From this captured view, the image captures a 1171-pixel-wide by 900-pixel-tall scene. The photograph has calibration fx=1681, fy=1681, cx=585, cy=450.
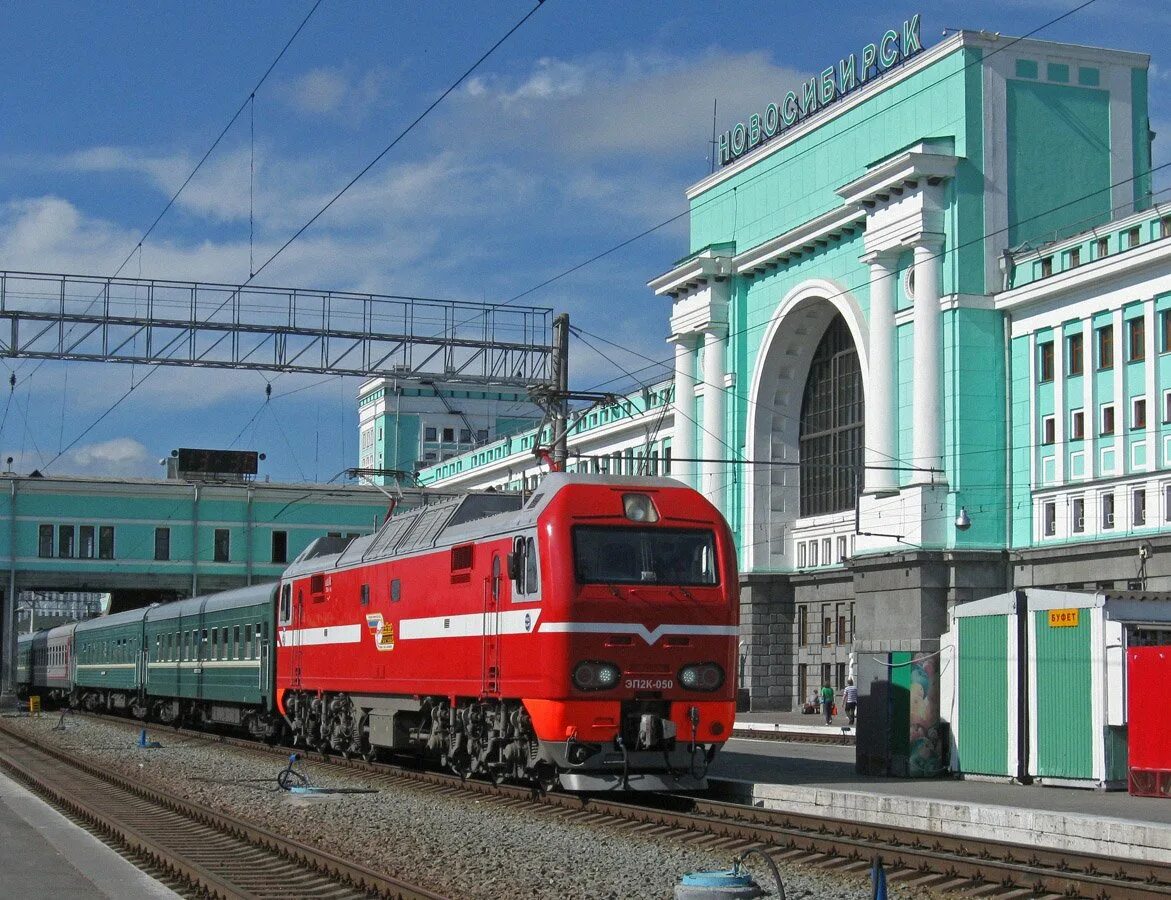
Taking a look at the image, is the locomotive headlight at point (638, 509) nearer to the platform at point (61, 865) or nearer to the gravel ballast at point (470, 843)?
the gravel ballast at point (470, 843)

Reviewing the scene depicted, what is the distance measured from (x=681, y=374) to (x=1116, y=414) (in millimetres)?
21598

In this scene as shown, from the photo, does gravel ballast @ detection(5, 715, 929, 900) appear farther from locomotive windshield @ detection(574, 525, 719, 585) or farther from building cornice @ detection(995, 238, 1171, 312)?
building cornice @ detection(995, 238, 1171, 312)

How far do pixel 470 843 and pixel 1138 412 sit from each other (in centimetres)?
3086

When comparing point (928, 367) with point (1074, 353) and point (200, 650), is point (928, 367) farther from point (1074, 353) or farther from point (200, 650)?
point (200, 650)

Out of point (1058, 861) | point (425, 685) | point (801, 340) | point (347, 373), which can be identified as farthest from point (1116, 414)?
point (1058, 861)

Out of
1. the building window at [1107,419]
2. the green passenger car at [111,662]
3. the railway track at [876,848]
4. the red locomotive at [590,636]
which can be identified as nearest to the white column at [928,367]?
the building window at [1107,419]

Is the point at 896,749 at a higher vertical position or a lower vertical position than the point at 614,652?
lower

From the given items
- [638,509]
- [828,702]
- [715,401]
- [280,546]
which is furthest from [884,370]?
[280,546]

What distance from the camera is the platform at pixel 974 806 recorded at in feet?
50.6

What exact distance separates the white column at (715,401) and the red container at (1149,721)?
130ft

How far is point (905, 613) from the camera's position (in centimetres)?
4781

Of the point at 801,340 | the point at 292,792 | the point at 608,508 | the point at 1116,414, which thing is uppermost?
the point at 801,340

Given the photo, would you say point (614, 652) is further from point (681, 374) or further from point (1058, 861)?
point (681, 374)

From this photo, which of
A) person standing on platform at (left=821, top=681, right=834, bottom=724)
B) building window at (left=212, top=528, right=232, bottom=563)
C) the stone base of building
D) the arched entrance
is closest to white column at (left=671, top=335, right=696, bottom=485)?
the arched entrance
